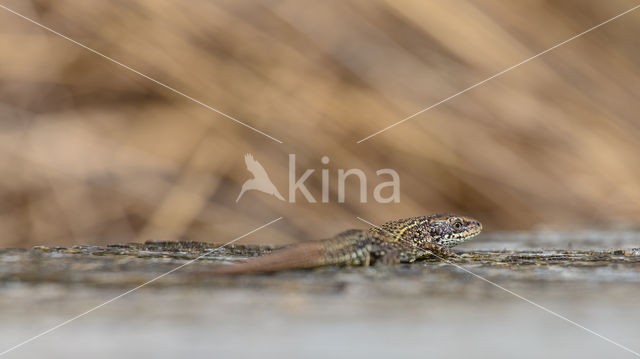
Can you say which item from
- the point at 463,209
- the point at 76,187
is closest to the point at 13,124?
the point at 76,187

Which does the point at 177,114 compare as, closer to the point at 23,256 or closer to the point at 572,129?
the point at 572,129

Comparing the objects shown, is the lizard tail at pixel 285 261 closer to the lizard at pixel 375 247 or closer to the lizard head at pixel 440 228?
the lizard at pixel 375 247

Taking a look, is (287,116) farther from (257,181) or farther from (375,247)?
(375,247)

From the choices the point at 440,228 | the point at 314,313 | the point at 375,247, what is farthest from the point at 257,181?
the point at 314,313

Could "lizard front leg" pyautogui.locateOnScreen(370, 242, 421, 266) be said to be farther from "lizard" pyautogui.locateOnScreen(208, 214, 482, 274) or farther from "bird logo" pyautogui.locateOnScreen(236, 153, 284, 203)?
"bird logo" pyautogui.locateOnScreen(236, 153, 284, 203)

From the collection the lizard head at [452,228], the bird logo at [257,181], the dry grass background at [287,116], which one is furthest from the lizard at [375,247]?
the bird logo at [257,181]

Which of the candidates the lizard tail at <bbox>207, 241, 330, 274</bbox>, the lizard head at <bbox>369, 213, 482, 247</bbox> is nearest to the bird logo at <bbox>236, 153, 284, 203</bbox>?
the lizard head at <bbox>369, 213, 482, 247</bbox>
